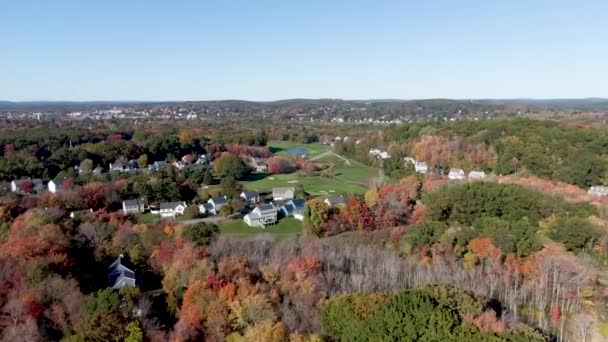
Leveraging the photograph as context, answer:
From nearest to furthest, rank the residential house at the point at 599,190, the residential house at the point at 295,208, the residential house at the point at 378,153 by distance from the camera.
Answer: the residential house at the point at 295,208
the residential house at the point at 599,190
the residential house at the point at 378,153

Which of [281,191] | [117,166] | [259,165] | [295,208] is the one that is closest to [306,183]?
[281,191]

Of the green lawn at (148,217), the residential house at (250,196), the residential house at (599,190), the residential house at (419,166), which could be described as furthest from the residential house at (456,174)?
the green lawn at (148,217)

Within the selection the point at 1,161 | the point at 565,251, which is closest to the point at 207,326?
the point at 565,251

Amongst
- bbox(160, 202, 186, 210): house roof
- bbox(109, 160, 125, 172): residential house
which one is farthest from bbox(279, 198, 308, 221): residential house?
bbox(109, 160, 125, 172): residential house

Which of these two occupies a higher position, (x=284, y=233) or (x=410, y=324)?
(x=410, y=324)

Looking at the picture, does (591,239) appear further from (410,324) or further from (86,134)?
(86,134)

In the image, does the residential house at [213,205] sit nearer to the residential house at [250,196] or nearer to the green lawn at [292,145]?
the residential house at [250,196]
